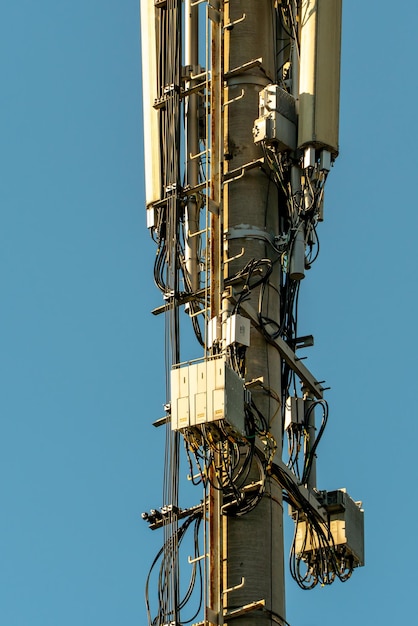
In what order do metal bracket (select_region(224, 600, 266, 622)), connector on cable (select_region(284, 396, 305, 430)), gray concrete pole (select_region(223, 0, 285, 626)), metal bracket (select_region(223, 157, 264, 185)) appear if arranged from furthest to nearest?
1. metal bracket (select_region(223, 157, 264, 185))
2. connector on cable (select_region(284, 396, 305, 430))
3. gray concrete pole (select_region(223, 0, 285, 626))
4. metal bracket (select_region(224, 600, 266, 622))

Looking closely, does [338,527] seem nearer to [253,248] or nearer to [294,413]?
[294,413]

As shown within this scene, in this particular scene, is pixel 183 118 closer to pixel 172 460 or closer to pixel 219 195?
pixel 219 195

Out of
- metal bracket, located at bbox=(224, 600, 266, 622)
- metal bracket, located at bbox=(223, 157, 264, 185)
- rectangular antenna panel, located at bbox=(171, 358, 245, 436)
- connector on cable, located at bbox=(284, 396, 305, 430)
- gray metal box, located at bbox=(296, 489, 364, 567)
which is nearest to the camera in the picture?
rectangular antenna panel, located at bbox=(171, 358, 245, 436)

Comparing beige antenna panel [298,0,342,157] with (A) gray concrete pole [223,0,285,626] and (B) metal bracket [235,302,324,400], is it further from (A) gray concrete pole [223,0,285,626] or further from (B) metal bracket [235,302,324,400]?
(B) metal bracket [235,302,324,400]

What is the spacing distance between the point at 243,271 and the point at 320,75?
4.64m

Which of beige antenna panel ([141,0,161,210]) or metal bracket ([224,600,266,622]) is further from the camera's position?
beige antenna panel ([141,0,161,210])

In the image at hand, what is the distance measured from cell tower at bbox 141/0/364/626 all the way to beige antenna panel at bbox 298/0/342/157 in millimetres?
39

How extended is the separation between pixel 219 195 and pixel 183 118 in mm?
2825

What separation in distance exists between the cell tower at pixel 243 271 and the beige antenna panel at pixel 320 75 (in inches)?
1.5

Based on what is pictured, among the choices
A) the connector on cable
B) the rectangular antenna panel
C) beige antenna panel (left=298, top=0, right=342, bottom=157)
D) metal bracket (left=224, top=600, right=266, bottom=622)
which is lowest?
metal bracket (left=224, top=600, right=266, bottom=622)

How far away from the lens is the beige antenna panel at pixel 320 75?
4484cm

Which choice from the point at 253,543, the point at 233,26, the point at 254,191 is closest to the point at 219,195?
the point at 254,191

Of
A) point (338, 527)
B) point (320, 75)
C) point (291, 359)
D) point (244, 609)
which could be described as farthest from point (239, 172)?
point (244, 609)

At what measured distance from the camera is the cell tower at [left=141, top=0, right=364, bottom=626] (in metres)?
41.7
